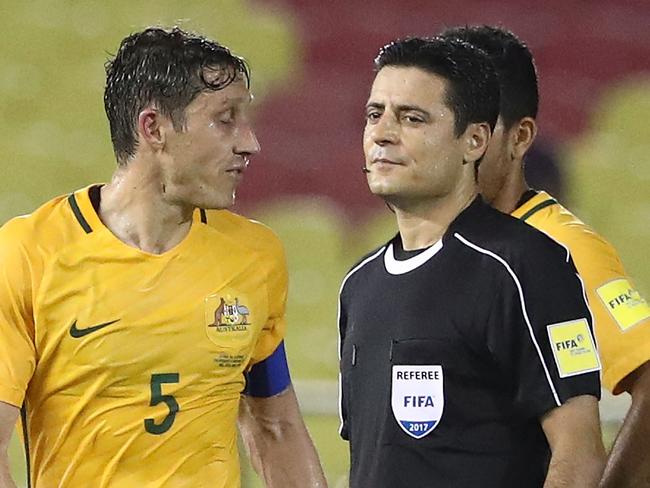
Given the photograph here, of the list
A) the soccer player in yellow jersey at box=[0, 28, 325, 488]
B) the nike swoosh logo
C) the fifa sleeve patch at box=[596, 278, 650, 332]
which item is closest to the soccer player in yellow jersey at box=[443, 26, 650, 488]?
the fifa sleeve patch at box=[596, 278, 650, 332]

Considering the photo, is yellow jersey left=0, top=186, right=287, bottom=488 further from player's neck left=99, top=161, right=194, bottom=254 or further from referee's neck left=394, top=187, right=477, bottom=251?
referee's neck left=394, top=187, right=477, bottom=251

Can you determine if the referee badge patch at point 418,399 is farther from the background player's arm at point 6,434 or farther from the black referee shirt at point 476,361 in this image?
the background player's arm at point 6,434

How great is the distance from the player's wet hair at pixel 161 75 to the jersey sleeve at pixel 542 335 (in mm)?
616

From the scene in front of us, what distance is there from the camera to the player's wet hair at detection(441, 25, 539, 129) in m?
2.42

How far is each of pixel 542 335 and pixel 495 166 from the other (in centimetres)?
55

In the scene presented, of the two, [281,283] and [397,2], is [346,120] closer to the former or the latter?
[397,2]

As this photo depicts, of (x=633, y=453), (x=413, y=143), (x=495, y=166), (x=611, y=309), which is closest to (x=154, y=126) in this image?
(x=413, y=143)

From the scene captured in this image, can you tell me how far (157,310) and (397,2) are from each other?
2.68 meters

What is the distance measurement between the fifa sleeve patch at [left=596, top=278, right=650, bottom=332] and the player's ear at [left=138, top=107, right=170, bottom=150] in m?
0.73

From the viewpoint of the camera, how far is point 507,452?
1886mm

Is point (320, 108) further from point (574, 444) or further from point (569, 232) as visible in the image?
point (574, 444)

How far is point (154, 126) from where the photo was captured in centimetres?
223

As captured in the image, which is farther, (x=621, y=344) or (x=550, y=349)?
(x=621, y=344)

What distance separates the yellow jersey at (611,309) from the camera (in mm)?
2180
